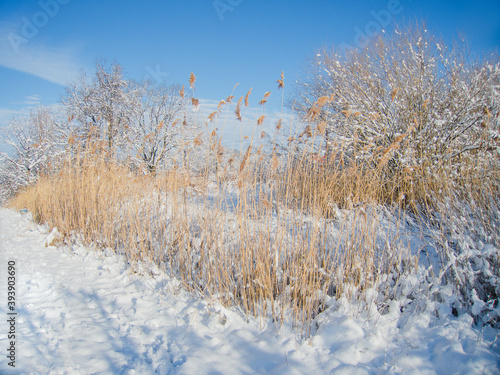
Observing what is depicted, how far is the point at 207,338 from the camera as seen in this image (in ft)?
4.87

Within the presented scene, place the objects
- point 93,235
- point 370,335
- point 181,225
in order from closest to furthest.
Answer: point 370,335 → point 181,225 → point 93,235

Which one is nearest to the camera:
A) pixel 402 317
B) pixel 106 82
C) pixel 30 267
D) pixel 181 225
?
pixel 402 317

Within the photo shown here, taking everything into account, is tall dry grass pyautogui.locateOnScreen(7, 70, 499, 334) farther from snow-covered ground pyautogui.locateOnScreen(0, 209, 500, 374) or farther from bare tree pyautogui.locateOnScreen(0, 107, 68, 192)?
bare tree pyautogui.locateOnScreen(0, 107, 68, 192)

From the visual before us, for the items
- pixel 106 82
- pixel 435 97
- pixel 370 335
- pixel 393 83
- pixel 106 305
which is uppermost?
pixel 106 82

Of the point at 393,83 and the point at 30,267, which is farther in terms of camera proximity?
the point at 393,83

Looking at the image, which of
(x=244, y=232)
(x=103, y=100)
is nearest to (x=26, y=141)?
(x=103, y=100)

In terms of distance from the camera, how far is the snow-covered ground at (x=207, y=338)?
121 centimetres

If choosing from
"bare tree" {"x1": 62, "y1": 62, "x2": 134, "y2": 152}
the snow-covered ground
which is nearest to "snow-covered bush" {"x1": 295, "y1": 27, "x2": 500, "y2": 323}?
the snow-covered ground

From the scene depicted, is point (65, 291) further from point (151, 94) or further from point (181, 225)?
point (151, 94)

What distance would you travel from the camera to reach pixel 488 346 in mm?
1261

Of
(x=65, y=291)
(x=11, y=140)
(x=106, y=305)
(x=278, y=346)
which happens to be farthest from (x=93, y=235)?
(x=11, y=140)

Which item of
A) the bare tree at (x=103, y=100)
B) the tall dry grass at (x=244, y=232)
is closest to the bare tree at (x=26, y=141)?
the bare tree at (x=103, y=100)

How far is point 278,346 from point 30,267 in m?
2.32

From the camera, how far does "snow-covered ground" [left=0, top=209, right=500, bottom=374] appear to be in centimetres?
121
